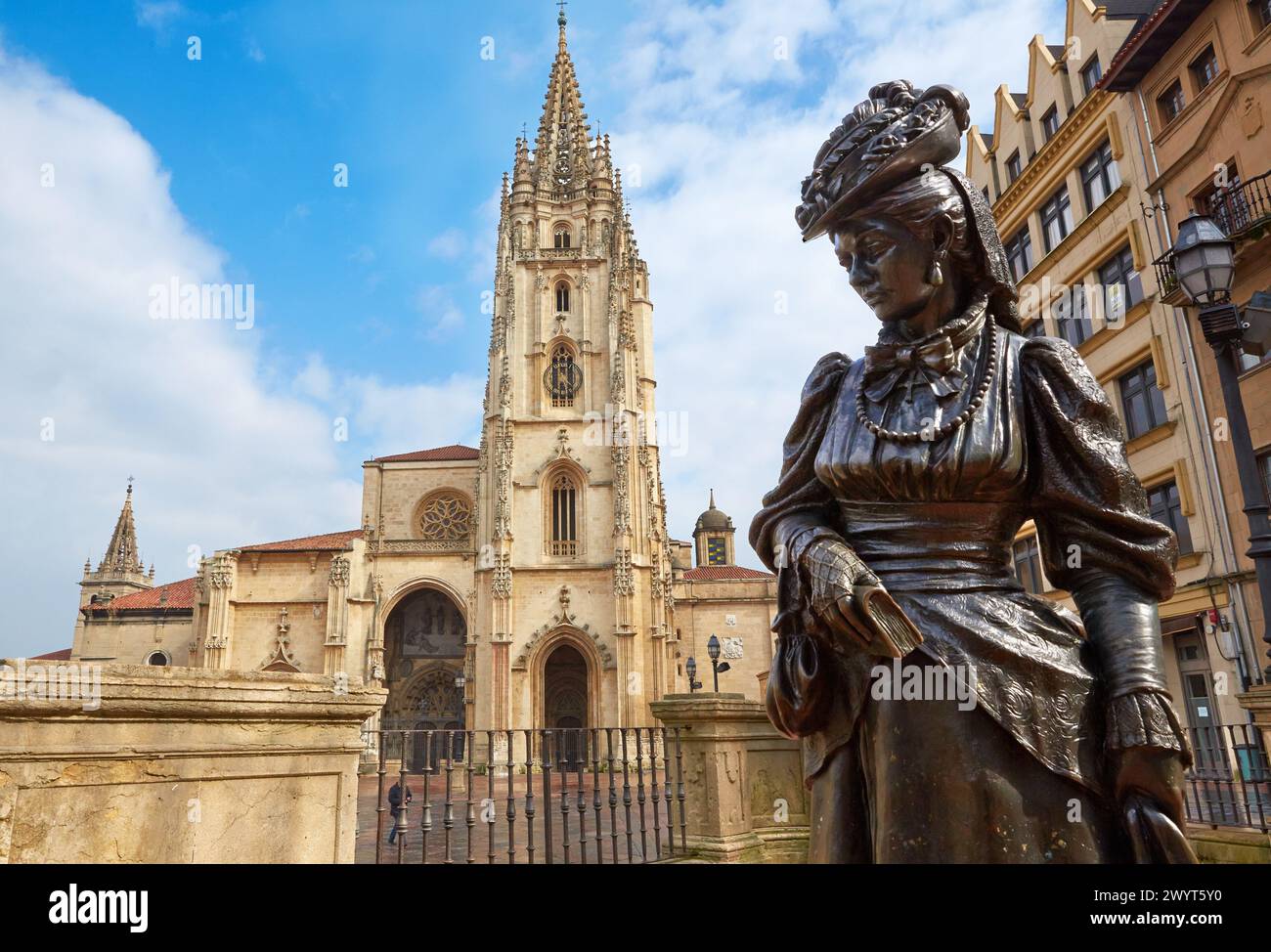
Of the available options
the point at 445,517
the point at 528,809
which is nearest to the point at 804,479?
the point at 528,809

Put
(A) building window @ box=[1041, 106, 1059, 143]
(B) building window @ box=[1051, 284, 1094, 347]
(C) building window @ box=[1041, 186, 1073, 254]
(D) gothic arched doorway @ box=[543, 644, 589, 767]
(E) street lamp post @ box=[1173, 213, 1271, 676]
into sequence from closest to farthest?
(E) street lamp post @ box=[1173, 213, 1271, 676] < (B) building window @ box=[1051, 284, 1094, 347] < (C) building window @ box=[1041, 186, 1073, 254] < (A) building window @ box=[1041, 106, 1059, 143] < (D) gothic arched doorway @ box=[543, 644, 589, 767]

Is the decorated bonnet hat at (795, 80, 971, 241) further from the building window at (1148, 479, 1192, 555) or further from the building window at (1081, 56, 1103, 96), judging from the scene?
the building window at (1081, 56, 1103, 96)

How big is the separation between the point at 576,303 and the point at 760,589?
58.2 ft

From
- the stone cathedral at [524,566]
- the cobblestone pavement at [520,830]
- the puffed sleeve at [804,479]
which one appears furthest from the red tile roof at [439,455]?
the puffed sleeve at [804,479]

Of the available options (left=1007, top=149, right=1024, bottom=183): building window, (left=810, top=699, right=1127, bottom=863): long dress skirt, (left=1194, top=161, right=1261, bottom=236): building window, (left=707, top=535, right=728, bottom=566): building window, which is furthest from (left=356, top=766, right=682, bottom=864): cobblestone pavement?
(left=707, top=535, right=728, bottom=566): building window

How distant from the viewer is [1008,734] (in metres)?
1.76

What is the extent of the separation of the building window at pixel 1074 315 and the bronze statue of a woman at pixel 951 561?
18.9m

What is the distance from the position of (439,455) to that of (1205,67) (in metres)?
36.5

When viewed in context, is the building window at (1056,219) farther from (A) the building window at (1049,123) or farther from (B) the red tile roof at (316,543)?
(B) the red tile roof at (316,543)

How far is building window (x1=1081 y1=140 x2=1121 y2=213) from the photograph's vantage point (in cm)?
1828

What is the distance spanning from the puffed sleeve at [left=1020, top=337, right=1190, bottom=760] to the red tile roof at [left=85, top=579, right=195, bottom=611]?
1904 inches

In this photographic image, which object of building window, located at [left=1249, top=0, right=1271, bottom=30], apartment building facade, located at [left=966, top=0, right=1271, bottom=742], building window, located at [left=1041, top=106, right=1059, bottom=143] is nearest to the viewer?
building window, located at [left=1249, top=0, right=1271, bottom=30]
